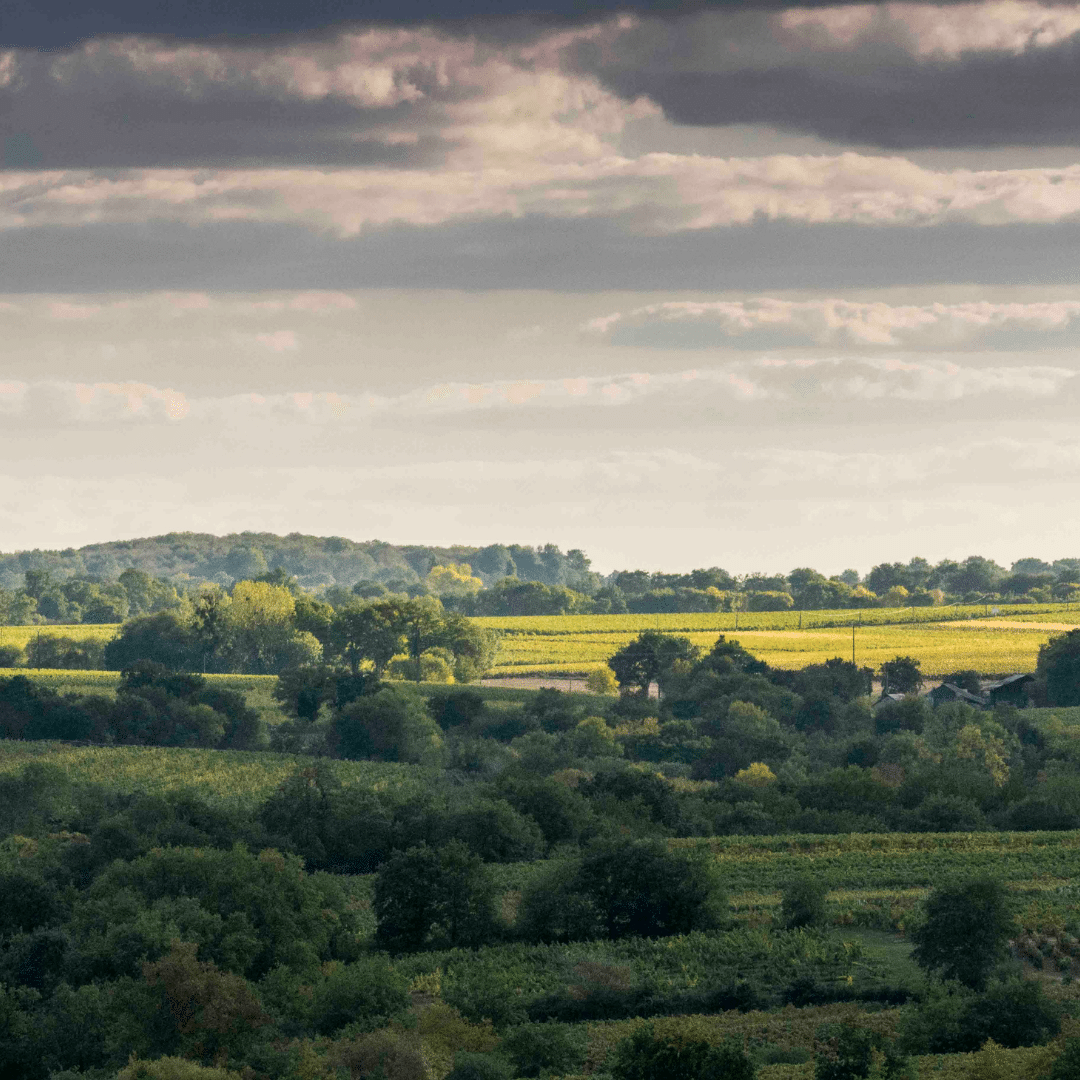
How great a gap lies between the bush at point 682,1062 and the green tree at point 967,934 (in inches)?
811

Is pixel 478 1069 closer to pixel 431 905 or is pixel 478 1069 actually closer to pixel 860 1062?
pixel 860 1062

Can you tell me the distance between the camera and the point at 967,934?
6369cm

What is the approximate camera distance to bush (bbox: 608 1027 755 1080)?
43.8 metres

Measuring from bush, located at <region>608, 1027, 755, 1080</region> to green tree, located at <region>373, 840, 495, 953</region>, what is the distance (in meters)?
28.3

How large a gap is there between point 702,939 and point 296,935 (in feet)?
54.6

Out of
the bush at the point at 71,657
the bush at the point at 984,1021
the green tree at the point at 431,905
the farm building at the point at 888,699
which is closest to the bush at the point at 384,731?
the farm building at the point at 888,699

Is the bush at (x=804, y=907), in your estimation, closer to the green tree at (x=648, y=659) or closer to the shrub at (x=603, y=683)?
the shrub at (x=603, y=683)

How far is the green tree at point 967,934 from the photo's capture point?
6284cm

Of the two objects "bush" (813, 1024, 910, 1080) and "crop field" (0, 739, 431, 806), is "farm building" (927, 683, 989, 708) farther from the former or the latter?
"bush" (813, 1024, 910, 1080)

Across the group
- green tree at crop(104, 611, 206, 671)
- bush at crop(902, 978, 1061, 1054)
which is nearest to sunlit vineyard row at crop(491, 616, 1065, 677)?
green tree at crop(104, 611, 206, 671)

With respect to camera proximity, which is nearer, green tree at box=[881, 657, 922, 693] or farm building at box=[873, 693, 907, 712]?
farm building at box=[873, 693, 907, 712]

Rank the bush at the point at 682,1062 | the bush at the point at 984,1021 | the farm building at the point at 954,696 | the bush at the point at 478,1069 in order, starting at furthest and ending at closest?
the farm building at the point at 954,696 < the bush at the point at 984,1021 < the bush at the point at 478,1069 < the bush at the point at 682,1062

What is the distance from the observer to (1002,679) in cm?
16262

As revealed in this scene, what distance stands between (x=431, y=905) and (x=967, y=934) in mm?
22079
